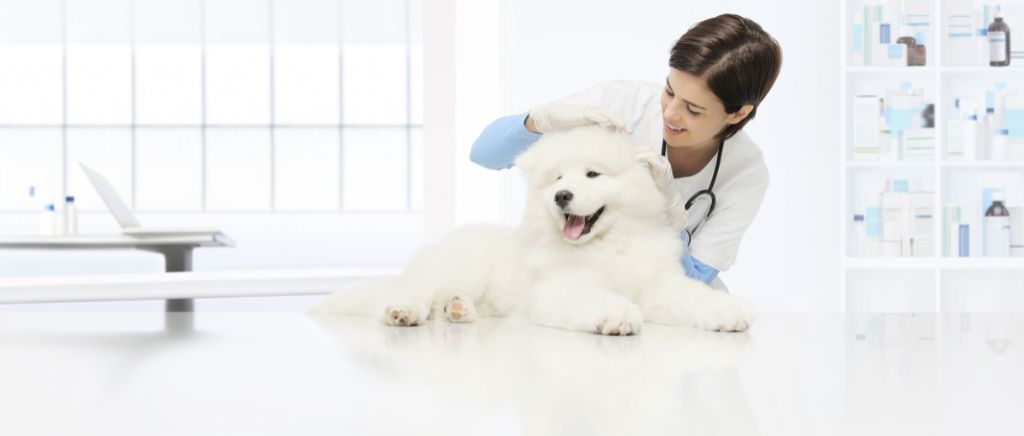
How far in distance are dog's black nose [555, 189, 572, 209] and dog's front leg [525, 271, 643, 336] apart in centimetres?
11

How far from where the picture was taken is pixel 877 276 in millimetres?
4281

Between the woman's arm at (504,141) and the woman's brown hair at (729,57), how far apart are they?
11.8 inches

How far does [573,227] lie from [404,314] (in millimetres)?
313

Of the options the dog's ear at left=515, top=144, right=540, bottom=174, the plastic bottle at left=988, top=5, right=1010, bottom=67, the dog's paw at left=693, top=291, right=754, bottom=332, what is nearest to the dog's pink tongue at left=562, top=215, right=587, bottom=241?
the dog's ear at left=515, top=144, right=540, bottom=174

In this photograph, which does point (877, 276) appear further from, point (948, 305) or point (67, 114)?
point (67, 114)

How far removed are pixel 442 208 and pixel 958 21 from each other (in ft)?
8.27

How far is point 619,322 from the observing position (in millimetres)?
1348

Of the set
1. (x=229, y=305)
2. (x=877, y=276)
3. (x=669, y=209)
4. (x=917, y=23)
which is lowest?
(x=229, y=305)

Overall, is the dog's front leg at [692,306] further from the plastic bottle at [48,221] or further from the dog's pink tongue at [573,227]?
the plastic bottle at [48,221]

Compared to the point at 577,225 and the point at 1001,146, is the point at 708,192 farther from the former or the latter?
the point at 1001,146

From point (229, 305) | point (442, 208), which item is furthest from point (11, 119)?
point (442, 208)

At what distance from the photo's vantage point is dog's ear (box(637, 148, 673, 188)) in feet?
4.89

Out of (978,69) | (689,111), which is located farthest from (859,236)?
(689,111)

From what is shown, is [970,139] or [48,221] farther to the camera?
[48,221]
